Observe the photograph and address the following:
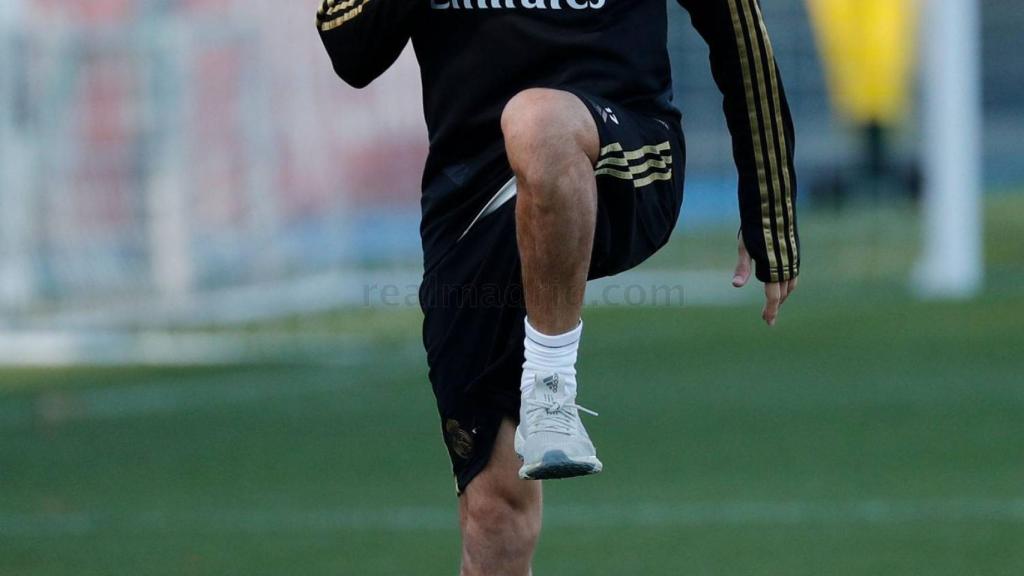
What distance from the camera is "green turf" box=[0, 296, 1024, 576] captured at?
5676 millimetres

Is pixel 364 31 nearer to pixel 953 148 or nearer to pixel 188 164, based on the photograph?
pixel 188 164

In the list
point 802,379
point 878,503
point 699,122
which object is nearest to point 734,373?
point 802,379

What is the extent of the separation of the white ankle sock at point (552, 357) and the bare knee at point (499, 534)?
0.49m

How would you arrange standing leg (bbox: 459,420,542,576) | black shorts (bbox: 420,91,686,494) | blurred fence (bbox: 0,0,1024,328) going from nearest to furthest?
black shorts (bbox: 420,91,686,494), standing leg (bbox: 459,420,542,576), blurred fence (bbox: 0,0,1024,328)

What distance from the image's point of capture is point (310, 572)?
544 centimetres

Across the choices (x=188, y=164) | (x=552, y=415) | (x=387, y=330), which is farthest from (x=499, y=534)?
(x=387, y=330)

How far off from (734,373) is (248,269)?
3.05 meters

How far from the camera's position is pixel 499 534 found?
13.0ft

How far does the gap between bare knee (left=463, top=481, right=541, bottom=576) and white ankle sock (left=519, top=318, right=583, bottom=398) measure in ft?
1.62

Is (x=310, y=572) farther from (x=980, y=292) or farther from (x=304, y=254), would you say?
(x=980, y=292)

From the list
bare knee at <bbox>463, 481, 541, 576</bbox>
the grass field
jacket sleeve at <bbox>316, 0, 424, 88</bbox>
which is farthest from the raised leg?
the grass field

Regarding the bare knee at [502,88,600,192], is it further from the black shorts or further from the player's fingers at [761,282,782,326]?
the player's fingers at [761,282,782,326]

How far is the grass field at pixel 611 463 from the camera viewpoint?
567 cm

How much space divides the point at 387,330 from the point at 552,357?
7740 millimetres
